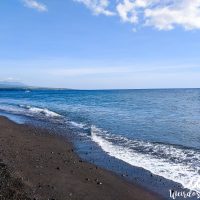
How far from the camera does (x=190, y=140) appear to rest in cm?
2378

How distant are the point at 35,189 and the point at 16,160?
167 inches

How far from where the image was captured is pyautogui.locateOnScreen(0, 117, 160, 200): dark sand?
38.4 feet

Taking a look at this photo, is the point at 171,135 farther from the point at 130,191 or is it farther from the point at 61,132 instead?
the point at 130,191

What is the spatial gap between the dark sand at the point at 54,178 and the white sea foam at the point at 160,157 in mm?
2103

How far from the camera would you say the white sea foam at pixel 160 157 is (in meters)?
14.5

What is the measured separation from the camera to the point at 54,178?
13555 mm

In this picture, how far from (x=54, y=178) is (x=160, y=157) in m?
6.91

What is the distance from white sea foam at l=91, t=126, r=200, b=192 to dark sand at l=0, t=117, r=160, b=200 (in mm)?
2103
